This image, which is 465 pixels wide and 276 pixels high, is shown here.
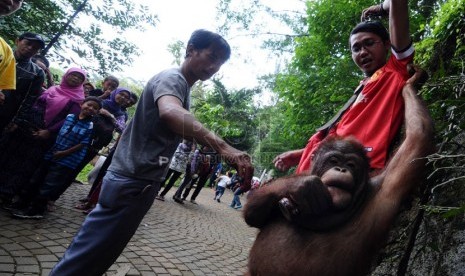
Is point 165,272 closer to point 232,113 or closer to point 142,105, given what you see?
point 142,105

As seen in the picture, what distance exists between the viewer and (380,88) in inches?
78.4

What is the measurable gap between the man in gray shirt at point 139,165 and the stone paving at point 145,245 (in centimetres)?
130

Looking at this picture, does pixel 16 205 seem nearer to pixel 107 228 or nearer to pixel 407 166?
pixel 107 228

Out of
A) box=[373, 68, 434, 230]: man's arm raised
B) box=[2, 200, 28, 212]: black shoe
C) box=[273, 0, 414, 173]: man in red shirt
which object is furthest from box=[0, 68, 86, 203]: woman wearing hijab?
box=[373, 68, 434, 230]: man's arm raised

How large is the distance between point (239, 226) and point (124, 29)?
5496mm

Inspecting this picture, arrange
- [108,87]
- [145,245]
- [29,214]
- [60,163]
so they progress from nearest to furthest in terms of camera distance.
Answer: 1. [29,214]
2. [60,163]
3. [145,245]
4. [108,87]

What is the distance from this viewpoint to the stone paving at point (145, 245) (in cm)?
330

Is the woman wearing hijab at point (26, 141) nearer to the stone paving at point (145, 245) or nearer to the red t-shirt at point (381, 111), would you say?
the stone paving at point (145, 245)

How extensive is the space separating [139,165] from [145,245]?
280cm

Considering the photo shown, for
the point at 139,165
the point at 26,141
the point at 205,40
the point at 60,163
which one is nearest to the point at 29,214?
the point at 60,163

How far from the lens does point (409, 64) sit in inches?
75.4

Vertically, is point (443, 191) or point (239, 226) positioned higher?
point (443, 191)

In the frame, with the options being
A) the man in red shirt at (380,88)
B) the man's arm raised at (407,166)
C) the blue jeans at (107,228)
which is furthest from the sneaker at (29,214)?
the man's arm raised at (407,166)

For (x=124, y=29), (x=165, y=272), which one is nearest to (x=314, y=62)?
(x=124, y=29)
